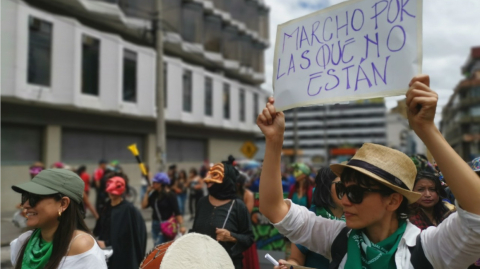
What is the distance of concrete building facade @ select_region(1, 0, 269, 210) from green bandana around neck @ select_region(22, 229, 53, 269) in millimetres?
13975

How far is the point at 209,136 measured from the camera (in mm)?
33000

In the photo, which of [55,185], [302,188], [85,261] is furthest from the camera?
[302,188]

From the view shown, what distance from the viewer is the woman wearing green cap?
2.54 meters

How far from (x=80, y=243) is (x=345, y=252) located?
1530 mm

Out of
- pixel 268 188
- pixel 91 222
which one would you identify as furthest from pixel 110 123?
pixel 268 188

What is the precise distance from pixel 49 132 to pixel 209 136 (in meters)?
15.8

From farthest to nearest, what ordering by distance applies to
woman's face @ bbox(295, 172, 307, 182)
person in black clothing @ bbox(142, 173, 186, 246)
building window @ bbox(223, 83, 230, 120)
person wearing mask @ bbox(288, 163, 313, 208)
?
building window @ bbox(223, 83, 230, 120)
woman's face @ bbox(295, 172, 307, 182)
person in black clothing @ bbox(142, 173, 186, 246)
person wearing mask @ bbox(288, 163, 313, 208)

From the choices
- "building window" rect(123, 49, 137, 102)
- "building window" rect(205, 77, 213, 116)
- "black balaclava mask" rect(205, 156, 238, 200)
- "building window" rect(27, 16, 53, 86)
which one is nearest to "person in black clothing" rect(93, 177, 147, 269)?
"black balaclava mask" rect(205, 156, 238, 200)

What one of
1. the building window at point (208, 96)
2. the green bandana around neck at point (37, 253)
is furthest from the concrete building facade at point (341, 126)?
the green bandana around neck at point (37, 253)

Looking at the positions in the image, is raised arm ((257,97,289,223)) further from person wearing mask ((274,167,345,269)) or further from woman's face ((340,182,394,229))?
person wearing mask ((274,167,345,269))

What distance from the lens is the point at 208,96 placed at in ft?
102

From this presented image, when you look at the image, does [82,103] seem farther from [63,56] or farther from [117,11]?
[117,11]

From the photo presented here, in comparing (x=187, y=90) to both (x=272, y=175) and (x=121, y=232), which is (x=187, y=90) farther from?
(x=272, y=175)

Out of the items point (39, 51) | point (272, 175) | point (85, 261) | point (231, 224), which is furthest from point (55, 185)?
point (39, 51)
